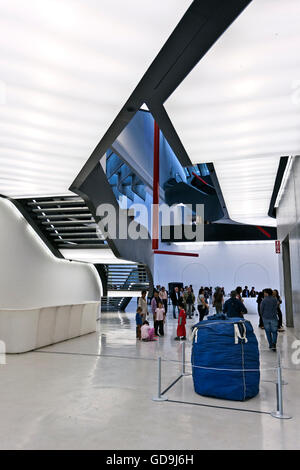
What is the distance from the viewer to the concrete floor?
10.9 feet

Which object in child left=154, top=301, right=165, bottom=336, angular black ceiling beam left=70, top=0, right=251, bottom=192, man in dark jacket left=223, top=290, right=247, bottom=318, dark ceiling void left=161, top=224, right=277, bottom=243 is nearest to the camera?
angular black ceiling beam left=70, top=0, right=251, bottom=192

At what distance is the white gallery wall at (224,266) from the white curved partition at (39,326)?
19.0 m

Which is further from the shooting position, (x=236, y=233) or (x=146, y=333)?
(x=236, y=233)

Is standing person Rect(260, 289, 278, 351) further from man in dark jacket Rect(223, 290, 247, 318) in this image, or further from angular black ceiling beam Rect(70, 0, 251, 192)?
angular black ceiling beam Rect(70, 0, 251, 192)

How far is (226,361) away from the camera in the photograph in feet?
15.6

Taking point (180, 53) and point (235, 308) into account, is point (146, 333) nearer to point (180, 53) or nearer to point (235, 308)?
point (235, 308)

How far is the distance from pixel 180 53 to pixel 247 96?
57.4 inches

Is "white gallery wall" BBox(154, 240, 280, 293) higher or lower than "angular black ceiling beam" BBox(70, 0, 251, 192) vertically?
lower

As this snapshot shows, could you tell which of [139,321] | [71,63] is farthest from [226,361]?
[139,321]

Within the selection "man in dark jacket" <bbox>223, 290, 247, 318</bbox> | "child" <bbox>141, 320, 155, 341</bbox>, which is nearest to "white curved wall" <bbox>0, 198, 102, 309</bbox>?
"child" <bbox>141, 320, 155, 341</bbox>

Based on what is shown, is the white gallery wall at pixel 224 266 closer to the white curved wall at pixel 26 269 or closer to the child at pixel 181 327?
the white curved wall at pixel 26 269

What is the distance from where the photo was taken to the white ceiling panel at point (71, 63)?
11.2 ft

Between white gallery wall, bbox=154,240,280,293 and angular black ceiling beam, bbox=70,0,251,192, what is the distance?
2334cm
